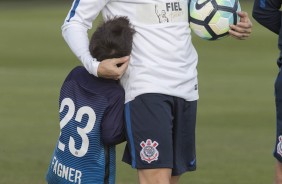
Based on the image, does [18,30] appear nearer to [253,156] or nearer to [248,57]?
[248,57]

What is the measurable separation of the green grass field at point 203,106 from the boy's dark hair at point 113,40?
91.3 inches

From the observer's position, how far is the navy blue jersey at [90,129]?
567 centimetres

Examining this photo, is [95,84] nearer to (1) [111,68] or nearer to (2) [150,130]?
(1) [111,68]

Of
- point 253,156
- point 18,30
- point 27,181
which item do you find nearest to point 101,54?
point 27,181

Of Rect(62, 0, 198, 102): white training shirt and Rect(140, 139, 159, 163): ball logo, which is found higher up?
Rect(62, 0, 198, 102): white training shirt

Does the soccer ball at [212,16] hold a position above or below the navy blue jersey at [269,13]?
above

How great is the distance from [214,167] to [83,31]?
113 inches

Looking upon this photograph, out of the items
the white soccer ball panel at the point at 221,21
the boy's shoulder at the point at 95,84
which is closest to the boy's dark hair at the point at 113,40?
the boy's shoulder at the point at 95,84

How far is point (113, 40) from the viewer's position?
573 centimetres

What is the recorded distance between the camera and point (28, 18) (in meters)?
18.4

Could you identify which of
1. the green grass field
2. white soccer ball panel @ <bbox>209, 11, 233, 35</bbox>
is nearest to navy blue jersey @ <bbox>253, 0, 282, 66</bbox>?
white soccer ball panel @ <bbox>209, 11, 233, 35</bbox>

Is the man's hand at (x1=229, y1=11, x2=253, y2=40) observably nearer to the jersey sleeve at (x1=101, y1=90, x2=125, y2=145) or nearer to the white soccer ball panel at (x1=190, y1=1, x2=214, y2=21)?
the white soccer ball panel at (x1=190, y1=1, x2=214, y2=21)

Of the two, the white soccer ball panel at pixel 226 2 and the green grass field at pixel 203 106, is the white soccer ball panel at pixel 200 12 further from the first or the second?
the green grass field at pixel 203 106

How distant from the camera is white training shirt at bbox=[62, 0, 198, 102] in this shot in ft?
18.9
